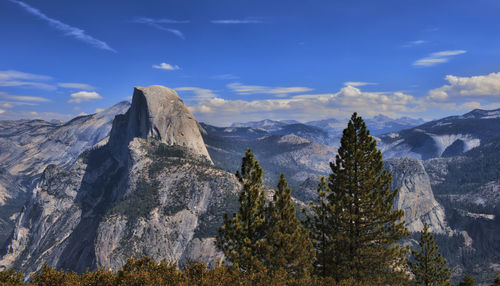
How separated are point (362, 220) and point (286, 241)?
27.0 ft

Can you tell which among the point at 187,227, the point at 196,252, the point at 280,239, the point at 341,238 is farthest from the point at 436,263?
the point at 187,227

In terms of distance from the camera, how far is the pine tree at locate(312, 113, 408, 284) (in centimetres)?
3309

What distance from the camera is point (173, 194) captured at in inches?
7653

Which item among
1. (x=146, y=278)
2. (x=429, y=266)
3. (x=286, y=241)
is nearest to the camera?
(x=146, y=278)

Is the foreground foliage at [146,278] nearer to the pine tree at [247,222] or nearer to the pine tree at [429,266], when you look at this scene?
the pine tree at [247,222]

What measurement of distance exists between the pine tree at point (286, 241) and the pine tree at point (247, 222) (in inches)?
50.1

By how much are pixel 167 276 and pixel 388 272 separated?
22.7m

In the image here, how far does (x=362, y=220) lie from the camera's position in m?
34.0

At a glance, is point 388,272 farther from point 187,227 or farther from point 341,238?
point 187,227

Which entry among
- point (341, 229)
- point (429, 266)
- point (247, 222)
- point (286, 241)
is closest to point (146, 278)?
point (286, 241)

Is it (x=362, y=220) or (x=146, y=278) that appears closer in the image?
(x=146, y=278)

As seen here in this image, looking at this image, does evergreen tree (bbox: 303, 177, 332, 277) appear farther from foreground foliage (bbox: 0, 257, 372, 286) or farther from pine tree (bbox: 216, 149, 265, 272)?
foreground foliage (bbox: 0, 257, 372, 286)

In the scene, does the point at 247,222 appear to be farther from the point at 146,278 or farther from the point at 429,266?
the point at 429,266

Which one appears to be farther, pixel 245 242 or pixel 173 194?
pixel 173 194
